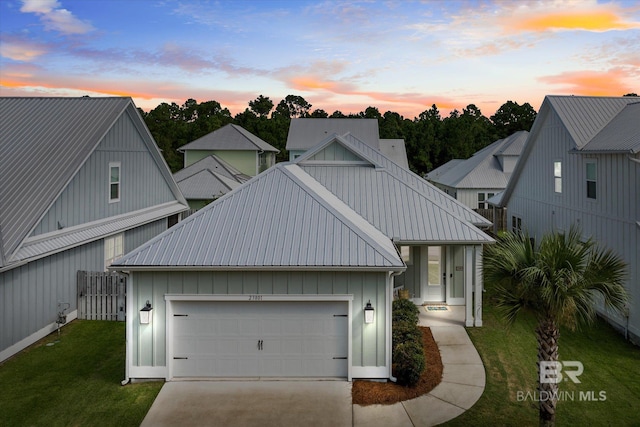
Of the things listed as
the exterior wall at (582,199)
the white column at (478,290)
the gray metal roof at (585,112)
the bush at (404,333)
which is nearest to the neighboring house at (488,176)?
the exterior wall at (582,199)

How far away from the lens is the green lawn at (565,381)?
9.05 meters

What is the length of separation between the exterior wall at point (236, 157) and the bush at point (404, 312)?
33056 millimetres

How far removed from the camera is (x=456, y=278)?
16750mm

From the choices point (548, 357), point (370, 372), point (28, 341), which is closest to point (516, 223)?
point (370, 372)

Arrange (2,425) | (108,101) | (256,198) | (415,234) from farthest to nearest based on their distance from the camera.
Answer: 1. (108,101)
2. (415,234)
3. (256,198)
4. (2,425)

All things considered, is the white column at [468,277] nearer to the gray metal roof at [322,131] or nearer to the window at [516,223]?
the window at [516,223]

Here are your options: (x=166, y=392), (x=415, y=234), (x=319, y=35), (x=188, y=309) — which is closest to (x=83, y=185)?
(x=188, y=309)

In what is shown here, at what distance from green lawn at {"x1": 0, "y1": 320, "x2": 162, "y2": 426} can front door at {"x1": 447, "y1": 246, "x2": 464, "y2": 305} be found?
33.9 ft

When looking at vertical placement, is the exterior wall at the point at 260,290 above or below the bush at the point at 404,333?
above

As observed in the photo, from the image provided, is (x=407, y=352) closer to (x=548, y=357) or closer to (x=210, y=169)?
(x=548, y=357)

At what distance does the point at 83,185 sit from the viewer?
628 inches

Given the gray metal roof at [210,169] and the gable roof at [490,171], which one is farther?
the gable roof at [490,171]

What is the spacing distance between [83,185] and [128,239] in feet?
13.5

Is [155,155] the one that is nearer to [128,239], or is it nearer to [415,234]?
[128,239]
